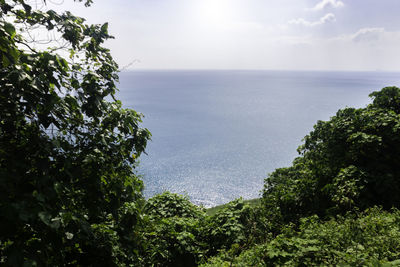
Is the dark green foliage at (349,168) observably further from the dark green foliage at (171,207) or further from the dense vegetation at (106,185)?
the dark green foliage at (171,207)

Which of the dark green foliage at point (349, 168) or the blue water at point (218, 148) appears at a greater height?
the dark green foliage at point (349, 168)

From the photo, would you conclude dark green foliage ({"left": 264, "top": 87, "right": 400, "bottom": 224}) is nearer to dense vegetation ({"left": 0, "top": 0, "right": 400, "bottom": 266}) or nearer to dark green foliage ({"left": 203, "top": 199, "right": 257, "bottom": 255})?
dense vegetation ({"left": 0, "top": 0, "right": 400, "bottom": 266})

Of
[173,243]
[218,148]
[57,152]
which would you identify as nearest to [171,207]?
[173,243]

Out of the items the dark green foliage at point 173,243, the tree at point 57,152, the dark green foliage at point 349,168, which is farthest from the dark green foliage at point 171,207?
the tree at point 57,152

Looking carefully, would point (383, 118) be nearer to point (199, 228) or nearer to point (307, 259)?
point (307, 259)

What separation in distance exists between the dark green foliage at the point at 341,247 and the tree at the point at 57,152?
9.28 feet

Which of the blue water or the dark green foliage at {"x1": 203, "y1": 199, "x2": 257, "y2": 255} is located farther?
the blue water

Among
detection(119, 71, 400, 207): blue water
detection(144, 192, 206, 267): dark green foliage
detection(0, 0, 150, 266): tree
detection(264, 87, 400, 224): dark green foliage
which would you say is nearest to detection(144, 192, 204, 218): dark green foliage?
detection(144, 192, 206, 267): dark green foliage

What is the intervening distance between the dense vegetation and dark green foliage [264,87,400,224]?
0.04 meters

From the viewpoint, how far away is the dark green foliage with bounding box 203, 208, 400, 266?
419 centimetres

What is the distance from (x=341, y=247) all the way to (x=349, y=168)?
15.5ft

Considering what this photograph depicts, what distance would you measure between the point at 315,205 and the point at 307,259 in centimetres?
545

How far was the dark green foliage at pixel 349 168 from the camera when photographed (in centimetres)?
788

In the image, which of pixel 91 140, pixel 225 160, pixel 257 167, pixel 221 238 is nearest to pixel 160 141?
pixel 225 160
